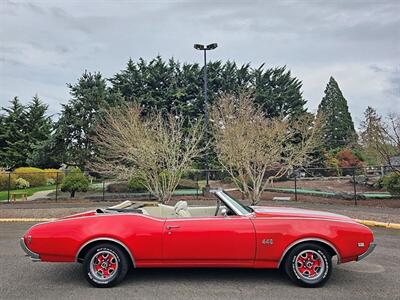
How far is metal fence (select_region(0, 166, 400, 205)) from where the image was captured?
1803cm

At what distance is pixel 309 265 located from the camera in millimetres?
4480

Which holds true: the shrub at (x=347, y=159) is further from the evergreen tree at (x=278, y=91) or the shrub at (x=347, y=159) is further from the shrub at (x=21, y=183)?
the shrub at (x=21, y=183)

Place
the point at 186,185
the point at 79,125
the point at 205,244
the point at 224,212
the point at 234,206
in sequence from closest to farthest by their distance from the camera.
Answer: the point at 205,244 < the point at 224,212 < the point at 234,206 < the point at 186,185 < the point at 79,125

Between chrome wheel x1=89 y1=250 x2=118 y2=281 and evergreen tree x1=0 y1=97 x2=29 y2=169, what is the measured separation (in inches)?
1496

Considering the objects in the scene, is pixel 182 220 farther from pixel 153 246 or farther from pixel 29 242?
pixel 29 242

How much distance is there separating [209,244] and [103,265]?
56.7 inches

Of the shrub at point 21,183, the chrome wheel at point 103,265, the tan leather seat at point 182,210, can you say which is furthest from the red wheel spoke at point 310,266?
the shrub at point 21,183

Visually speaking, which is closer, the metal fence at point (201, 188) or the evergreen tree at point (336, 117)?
the metal fence at point (201, 188)

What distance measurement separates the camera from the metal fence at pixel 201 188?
59.2 feet

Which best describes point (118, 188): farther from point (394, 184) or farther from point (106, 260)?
point (106, 260)

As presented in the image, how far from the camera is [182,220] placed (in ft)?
15.2

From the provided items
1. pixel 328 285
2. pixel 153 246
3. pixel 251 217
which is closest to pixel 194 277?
pixel 153 246

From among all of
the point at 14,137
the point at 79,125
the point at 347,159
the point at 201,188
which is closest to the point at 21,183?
the point at 79,125

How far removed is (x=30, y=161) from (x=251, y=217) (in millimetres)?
31242
